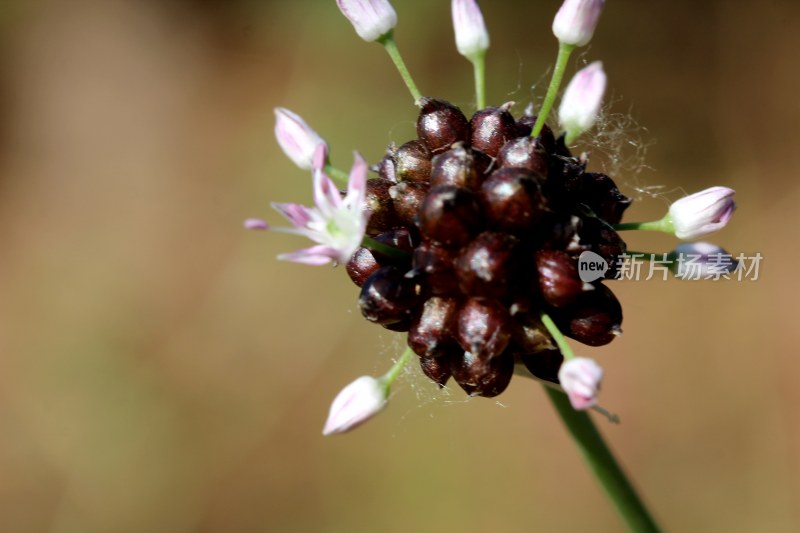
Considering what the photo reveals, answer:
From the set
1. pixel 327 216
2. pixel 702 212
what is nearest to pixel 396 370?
pixel 327 216

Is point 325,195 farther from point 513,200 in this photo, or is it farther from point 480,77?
point 480,77

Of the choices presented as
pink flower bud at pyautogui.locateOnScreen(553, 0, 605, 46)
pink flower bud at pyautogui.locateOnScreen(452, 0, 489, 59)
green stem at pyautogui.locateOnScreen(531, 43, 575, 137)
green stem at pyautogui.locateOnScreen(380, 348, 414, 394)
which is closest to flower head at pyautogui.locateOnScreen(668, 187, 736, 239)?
green stem at pyautogui.locateOnScreen(531, 43, 575, 137)

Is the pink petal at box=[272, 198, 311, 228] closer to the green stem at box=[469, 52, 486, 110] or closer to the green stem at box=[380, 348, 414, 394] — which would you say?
the green stem at box=[380, 348, 414, 394]

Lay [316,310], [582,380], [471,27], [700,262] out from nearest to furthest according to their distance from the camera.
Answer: [582,380], [700,262], [471,27], [316,310]

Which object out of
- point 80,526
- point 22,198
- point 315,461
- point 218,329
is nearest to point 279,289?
point 218,329

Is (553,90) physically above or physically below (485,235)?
above
